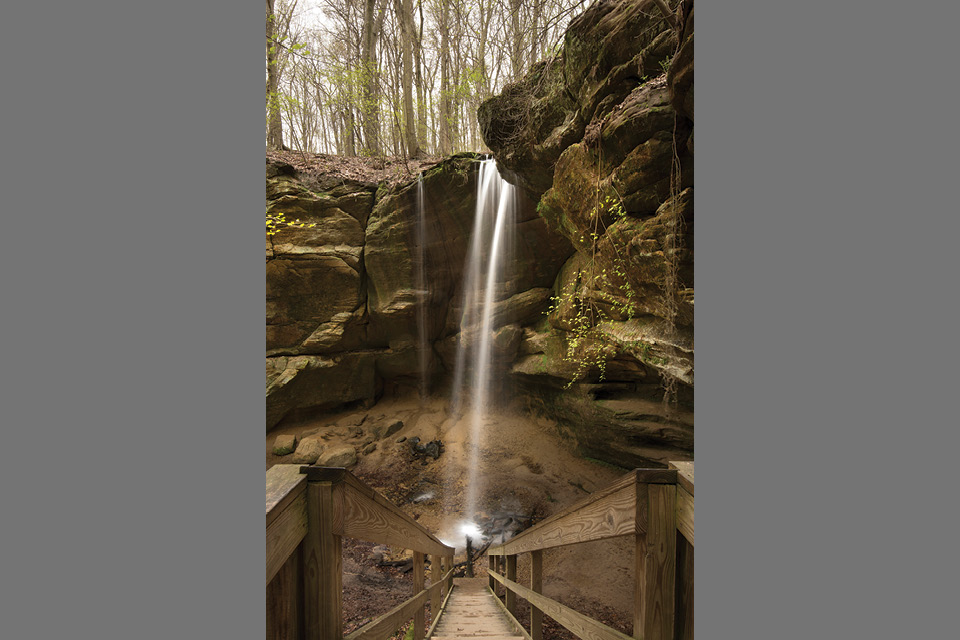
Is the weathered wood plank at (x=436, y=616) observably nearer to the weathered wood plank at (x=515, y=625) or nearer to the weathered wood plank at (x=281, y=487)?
the weathered wood plank at (x=515, y=625)

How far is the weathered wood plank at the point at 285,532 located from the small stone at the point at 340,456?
7.97 m

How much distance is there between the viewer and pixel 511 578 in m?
3.21

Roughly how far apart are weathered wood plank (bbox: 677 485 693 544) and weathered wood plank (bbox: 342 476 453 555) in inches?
38.9

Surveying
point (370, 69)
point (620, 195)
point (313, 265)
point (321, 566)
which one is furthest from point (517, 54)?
point (321, 566)

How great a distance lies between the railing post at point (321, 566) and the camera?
3.14 feet

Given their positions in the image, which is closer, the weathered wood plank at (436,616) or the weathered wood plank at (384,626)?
the weathered wood plank at (384,626)

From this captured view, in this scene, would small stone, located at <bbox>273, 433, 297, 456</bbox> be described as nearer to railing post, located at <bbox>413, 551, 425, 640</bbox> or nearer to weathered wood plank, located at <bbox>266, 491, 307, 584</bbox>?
railing post, located at <bbox>413, 551, 425, 640</bbox>

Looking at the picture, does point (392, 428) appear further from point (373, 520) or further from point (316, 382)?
point (373, 520)

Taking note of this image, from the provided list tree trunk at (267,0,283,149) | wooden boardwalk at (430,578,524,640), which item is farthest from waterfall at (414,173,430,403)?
wooden boardwalk at (430,578,524,640)

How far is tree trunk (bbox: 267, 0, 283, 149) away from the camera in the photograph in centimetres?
549

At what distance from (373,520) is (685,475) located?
1.08 meters

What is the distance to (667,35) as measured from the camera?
3.45m

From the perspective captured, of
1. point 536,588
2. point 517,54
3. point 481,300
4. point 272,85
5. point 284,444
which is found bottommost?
point 284,444

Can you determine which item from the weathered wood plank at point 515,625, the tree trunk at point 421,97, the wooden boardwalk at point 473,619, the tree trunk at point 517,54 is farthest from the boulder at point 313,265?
the weathered wood plank at point 515,625
